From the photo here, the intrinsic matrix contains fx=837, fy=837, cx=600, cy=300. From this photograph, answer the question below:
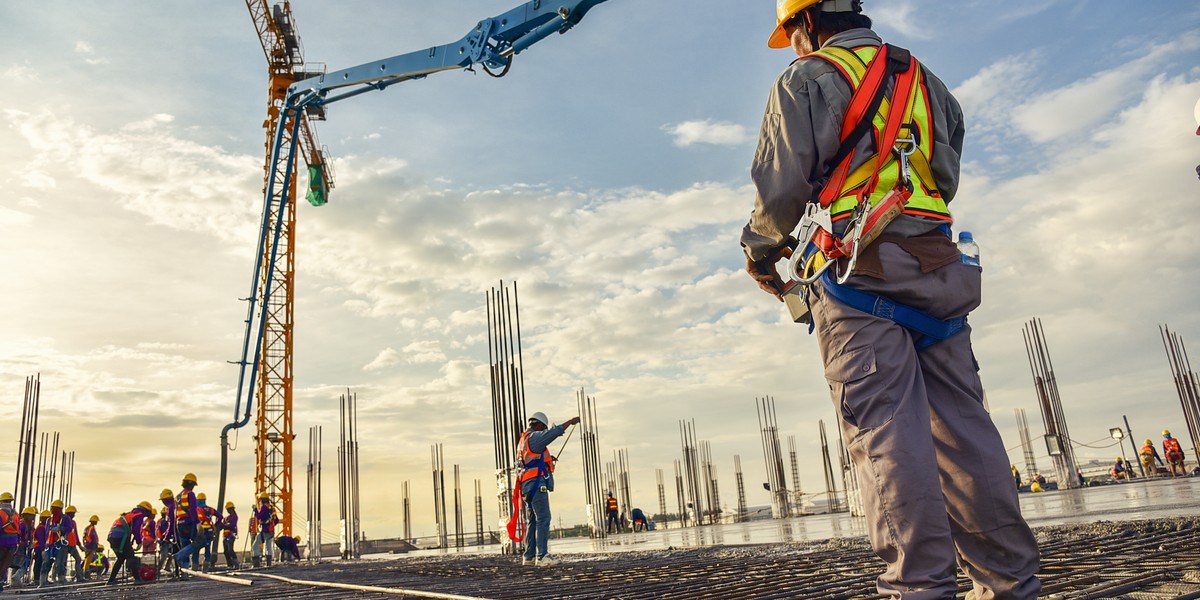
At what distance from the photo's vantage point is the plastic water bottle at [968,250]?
6.72ft

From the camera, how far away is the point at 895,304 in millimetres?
1937

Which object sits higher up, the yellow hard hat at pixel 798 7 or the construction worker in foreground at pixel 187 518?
the yellow hard hat at pixel 798 7

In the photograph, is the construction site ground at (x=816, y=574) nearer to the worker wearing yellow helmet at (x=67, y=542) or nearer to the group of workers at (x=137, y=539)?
the group of workers at (x=137, y=539)

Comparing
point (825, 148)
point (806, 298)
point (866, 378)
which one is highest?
point (825, 148)

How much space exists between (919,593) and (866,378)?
460mm

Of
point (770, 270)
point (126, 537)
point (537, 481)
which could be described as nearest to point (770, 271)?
point (770, 270)

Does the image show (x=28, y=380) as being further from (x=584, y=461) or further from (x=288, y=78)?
(x=584, y=461)

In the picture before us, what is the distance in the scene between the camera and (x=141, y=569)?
41.7 feet

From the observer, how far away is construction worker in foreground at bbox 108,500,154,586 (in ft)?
39.4

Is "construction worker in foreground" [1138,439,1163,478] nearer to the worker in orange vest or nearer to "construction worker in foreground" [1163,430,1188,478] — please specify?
"construction worker in foreground" [1163,430,1188,478]

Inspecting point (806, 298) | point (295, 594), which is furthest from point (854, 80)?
point (295, 594)

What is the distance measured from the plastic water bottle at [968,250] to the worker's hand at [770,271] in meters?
0.42

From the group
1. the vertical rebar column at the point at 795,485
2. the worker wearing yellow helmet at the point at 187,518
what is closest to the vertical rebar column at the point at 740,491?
the vertical rebar column at the point at 795,485

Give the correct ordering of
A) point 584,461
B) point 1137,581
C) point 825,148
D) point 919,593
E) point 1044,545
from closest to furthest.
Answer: point 919,593 → point 825,148 → point 1137,581 → point 1044,545 → point 584,461
